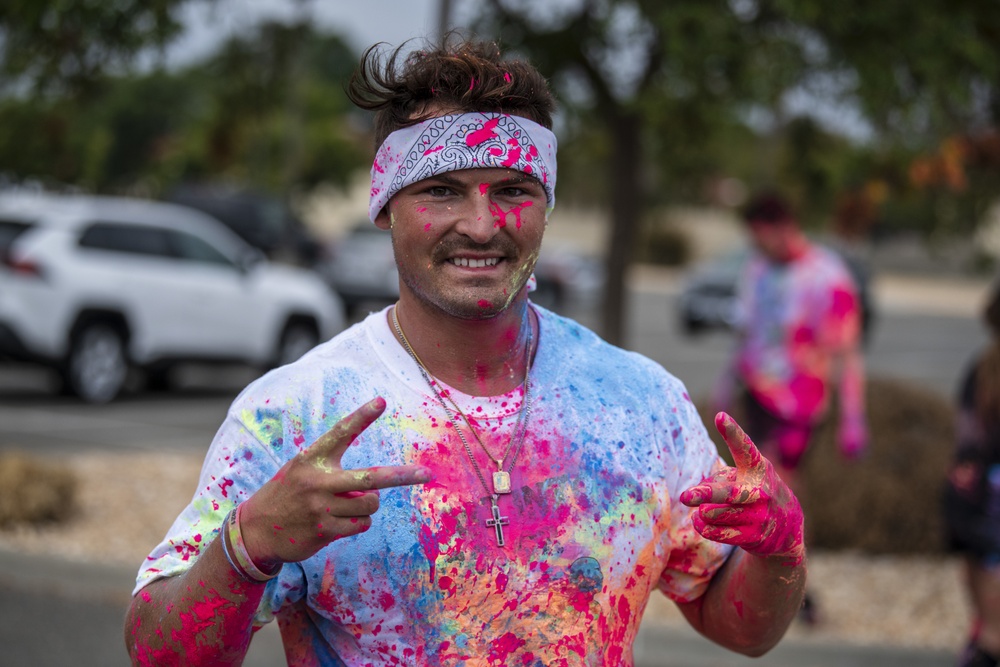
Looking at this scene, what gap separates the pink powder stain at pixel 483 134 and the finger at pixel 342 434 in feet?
1.83

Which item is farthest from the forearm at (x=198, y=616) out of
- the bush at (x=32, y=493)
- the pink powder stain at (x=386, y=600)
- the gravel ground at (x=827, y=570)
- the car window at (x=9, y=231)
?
the car window at (x=9, y=231)

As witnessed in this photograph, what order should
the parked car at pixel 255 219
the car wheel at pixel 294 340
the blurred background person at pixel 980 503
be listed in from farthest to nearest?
the parked car at pixel 255 219 < the car wheel at pixel 294 340 < the blurred background person at pixel 980 503

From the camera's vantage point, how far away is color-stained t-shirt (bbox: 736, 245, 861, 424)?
6.25m

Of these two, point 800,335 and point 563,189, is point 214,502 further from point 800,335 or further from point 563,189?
point 563,189

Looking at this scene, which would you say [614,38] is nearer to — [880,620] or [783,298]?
[783,298]

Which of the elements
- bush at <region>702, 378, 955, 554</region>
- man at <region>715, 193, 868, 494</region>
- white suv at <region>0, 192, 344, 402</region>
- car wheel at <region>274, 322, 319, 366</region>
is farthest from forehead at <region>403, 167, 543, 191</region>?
car wheel at <region>274, 322, 319, 366</region>

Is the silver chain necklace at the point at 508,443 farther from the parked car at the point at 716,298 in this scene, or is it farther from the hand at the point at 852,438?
the parked car at the point at 716,298

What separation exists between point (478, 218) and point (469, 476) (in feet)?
1.41

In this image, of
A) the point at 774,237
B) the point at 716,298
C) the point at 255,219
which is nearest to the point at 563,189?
the point at 774,237

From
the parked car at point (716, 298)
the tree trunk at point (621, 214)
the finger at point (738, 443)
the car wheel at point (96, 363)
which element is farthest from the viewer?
the parked car at point (716, 298)

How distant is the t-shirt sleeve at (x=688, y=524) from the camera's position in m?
2.25

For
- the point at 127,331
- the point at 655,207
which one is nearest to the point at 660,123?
the point at 127,331

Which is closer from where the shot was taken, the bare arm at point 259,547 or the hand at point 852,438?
the bare arm at point 259,547

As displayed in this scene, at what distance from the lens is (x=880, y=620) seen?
242 inches
